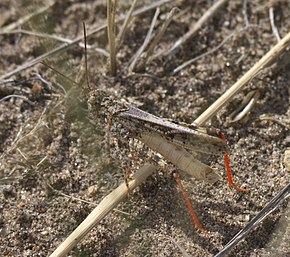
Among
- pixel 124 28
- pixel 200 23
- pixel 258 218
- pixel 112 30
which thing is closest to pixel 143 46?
pixel 124 28

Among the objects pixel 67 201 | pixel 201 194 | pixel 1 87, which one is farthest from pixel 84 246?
pixel 1 87

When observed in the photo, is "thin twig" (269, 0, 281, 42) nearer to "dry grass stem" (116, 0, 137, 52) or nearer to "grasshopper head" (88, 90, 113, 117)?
"dry grass stem" (116, 0, 137, 52)

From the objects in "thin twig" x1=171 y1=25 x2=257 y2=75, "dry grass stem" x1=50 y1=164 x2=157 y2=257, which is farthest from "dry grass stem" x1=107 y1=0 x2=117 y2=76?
"dry grass stem" x1=50 y1=164 x2=157 y2=257

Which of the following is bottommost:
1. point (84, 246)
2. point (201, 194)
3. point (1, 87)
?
point (84, 246)

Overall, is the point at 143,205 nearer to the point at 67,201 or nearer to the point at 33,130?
the point at 67,201

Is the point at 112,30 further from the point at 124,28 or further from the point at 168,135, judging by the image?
the point at 168,135

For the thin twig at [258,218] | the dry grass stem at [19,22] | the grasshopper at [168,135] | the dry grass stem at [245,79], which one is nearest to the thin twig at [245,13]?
the dry grass stem at [245,79]
